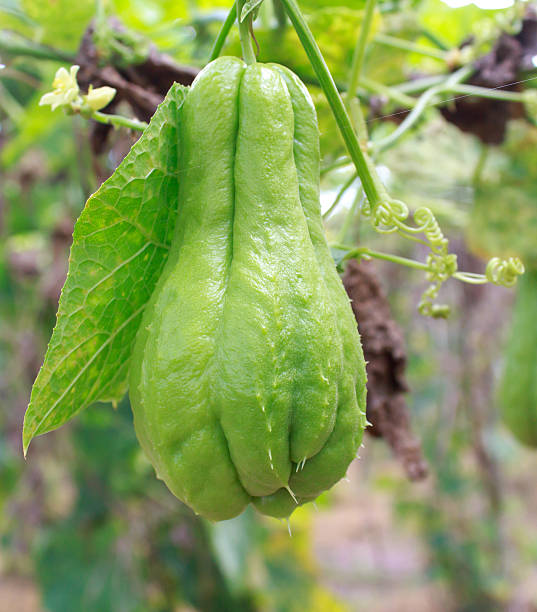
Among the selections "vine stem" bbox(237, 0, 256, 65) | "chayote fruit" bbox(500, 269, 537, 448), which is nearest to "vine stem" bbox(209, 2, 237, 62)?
"vine stem" bbox(237, 0, 256, 65)

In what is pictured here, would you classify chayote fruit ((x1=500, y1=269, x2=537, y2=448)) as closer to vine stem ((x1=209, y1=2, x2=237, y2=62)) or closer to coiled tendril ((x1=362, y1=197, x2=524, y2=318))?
coiled tendril ((x1=362, y1=197, x2=524, y2=318))

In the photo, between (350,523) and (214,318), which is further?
(350,523)

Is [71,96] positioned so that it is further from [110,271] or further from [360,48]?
[360,48]

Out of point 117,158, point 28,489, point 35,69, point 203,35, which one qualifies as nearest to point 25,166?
point 35,69

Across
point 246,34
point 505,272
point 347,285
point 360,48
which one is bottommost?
point 347,285

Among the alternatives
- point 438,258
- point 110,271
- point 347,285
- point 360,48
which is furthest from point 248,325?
point 360,48

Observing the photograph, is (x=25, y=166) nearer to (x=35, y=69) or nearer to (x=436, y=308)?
(x=35, y=69)
